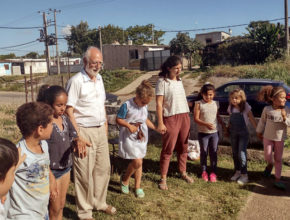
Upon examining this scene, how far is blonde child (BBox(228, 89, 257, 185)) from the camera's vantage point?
171 inches

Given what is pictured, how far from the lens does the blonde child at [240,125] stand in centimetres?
436

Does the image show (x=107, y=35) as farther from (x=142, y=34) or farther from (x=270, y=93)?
(x=270, y=93)

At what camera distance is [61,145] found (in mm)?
2760

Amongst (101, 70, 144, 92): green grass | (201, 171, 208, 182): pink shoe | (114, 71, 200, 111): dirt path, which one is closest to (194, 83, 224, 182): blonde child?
(201, 171, 208, 182): pink shoe

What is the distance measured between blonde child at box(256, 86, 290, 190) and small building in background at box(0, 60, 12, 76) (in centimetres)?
5428

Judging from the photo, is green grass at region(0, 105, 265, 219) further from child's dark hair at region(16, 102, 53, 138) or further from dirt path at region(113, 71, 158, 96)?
dirt path at region(113, 71, 158, 96)

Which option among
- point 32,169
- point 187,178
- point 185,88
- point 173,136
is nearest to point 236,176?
point 187,178

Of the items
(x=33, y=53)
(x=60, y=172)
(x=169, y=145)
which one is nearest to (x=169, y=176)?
(x=169, y=145)

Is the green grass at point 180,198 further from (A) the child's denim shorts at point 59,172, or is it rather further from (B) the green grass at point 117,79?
(B) the green grass at point 117,79

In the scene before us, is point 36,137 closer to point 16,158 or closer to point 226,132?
point 16,158

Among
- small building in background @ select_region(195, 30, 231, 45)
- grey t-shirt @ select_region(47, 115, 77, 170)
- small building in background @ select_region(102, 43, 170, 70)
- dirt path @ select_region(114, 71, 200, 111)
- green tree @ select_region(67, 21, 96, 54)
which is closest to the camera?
grey t-shirt @ select_region(47, 115, 77, 170)

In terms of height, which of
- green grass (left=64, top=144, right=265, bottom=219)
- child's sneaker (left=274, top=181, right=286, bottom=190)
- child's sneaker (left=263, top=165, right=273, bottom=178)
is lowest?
green grass (left=64, top=144, right=265, bottom=219)

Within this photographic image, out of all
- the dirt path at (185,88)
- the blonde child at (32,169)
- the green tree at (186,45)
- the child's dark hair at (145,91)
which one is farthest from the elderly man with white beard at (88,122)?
the green tree at (186,45)

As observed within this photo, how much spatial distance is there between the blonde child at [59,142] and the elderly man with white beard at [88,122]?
0.18 metres
